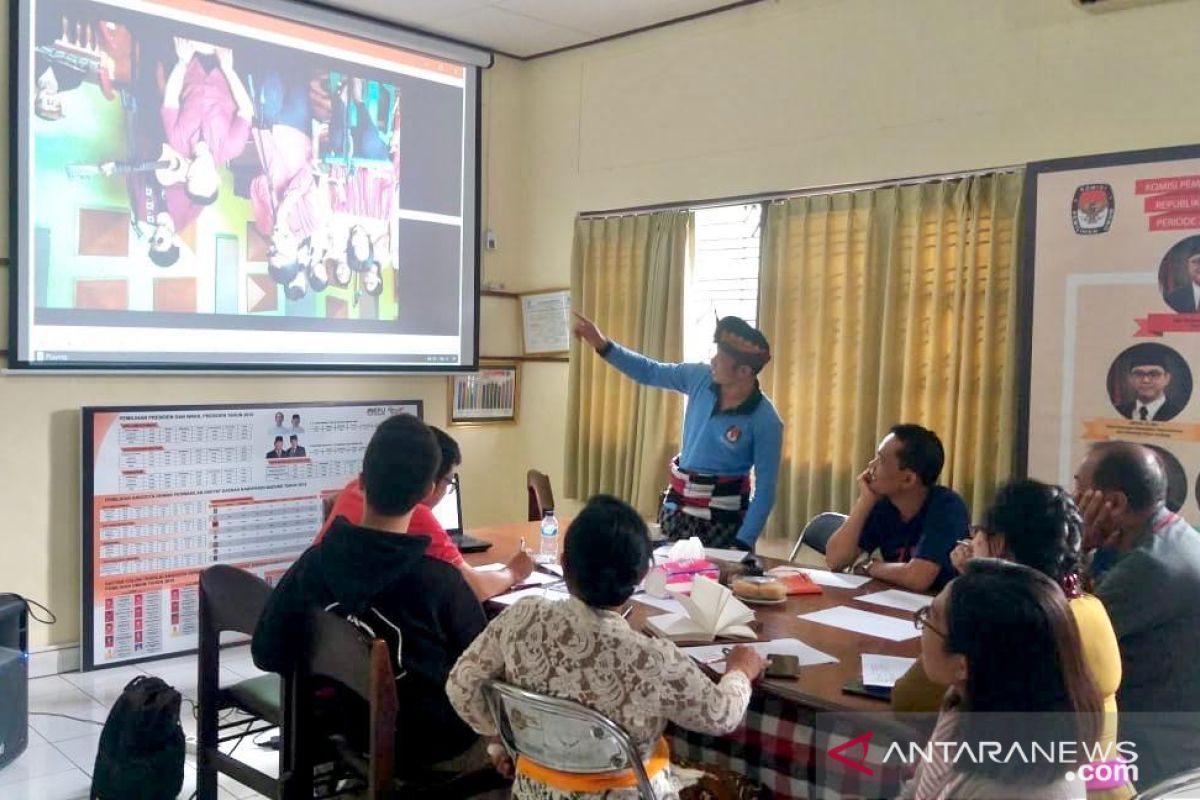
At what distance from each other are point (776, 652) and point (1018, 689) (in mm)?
752

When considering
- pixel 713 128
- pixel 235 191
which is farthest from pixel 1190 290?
pixel 235 191

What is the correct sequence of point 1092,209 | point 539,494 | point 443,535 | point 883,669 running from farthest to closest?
point 539,494 < point 1092,209 < point 443,535 < point 883,669

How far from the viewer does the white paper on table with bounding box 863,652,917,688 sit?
1.82 m

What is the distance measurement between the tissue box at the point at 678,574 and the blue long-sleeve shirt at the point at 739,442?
1.75 ft

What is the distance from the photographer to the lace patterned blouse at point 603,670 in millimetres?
1539

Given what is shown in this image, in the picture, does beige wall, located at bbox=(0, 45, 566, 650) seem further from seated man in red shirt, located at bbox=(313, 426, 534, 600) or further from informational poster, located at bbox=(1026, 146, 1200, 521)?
informational poster, located at bbox=(1026, 146, 1200, 521)

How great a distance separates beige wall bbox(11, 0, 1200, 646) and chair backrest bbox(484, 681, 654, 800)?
2.65 m

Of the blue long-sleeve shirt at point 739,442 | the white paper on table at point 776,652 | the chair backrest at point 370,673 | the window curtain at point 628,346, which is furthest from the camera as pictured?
the window curtain at point 628,346

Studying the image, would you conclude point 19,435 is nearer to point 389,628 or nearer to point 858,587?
point 389,628

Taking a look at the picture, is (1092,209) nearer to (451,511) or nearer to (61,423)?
(451,511)

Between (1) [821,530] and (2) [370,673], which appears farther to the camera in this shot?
(1) [821,530]

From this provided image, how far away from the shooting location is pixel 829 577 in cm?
269

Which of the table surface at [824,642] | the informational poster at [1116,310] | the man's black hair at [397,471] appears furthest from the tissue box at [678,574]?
the informational poster at [1116,310]

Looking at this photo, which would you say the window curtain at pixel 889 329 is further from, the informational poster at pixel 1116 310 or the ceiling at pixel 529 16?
the ceiling at pixel 529 16
